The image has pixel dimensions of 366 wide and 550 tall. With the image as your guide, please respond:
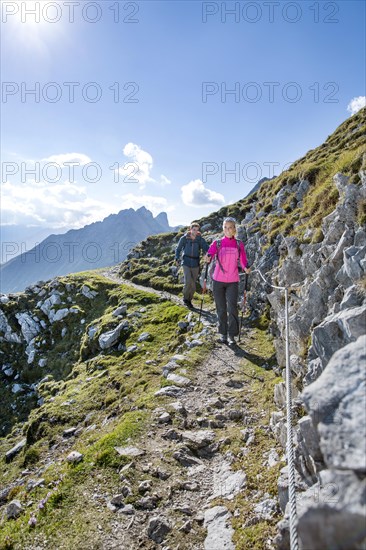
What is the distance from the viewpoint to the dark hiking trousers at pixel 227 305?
565 inches

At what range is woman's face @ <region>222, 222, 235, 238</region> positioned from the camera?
1358cm

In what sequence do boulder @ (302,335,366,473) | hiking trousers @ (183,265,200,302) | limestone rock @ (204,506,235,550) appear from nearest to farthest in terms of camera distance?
1. boulder @ (302,335,366,473)
2. limestone rock @ (204,506,235,550)
3. hiking trousers @ (183,265,200,302)

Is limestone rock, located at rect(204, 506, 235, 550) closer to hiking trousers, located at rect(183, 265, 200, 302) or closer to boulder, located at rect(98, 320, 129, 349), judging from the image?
hiking trousers, located at rect(183, 265, 200, 302)

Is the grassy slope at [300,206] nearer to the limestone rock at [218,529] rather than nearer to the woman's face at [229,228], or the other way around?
the woman's face at [229,228]

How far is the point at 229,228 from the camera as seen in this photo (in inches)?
540

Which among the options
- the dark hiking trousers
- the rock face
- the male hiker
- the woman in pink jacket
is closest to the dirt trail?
the rock face

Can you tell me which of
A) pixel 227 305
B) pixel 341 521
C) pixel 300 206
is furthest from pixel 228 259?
pixel 341 521

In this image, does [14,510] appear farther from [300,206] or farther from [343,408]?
[300,206]

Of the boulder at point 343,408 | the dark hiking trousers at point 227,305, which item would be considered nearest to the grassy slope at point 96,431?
the dark hiking trousers at point 227,305

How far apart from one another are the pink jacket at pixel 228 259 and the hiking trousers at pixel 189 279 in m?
7.25

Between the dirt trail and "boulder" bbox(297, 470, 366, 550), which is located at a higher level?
"boulder" bbox(297, 470, 366, 550)

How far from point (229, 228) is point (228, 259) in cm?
130

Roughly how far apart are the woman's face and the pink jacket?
227mm

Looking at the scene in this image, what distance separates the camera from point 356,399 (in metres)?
3.41
